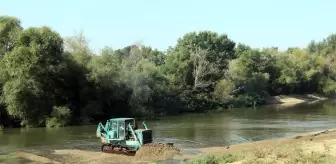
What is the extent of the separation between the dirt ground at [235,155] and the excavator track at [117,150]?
1.33 ft

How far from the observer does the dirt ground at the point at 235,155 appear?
16.8 metres

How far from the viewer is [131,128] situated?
25297 millimetres

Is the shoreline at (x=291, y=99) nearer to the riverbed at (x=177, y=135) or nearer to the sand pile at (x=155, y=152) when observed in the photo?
the riverbed at (x=177, y=135)

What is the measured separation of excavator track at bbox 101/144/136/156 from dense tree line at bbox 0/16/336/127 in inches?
665

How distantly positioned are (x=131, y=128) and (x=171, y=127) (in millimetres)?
15688

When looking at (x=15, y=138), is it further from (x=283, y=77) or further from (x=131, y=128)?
(x=283, y=77)

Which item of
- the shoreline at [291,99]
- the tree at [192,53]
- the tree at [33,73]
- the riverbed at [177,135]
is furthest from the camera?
the shoreline at [291,99]

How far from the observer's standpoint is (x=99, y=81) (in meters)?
46.1

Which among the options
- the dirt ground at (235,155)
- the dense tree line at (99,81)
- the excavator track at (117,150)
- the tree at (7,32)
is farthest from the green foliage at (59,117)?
the excavator track at (117,150)

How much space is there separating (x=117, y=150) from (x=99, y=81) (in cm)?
2132

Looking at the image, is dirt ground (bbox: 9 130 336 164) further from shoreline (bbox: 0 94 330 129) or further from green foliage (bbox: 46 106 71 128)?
shoreline (bbox: 0 94 330 129)

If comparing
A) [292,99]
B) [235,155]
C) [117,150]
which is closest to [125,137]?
[117,150]

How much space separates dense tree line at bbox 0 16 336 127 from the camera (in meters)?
41.4

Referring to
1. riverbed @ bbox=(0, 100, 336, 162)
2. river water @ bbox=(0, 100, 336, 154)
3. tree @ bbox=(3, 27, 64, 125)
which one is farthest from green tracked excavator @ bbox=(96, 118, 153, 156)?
tree @ bbox=(3, 27, 64, 125)
